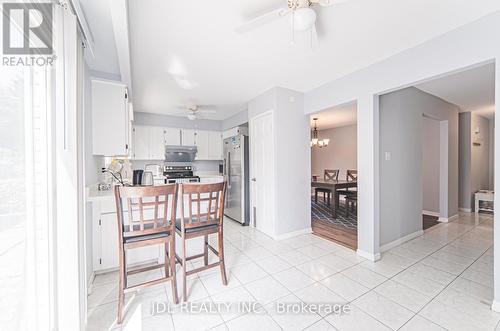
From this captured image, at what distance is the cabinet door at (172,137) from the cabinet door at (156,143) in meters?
0.09

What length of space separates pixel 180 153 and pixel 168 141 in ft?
1.28

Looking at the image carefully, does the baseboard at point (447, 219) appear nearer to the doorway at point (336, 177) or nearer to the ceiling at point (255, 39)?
the doorway at point (336, 177)

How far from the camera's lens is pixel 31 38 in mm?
1121

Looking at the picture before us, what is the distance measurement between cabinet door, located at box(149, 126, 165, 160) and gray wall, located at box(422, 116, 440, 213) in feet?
19.0

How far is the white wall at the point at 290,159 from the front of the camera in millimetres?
3266

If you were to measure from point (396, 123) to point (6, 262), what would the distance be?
393cm

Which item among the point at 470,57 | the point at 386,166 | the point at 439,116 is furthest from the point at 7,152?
the point at 439,116

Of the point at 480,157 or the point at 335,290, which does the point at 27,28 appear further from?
the point at 480,157

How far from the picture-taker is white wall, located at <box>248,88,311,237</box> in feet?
10.7

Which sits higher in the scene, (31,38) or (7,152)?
(31,38)

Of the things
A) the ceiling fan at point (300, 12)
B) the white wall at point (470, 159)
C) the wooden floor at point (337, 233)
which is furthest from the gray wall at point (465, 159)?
the ceiling fan at point (300, 12)

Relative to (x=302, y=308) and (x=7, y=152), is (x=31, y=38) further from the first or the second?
(x=302, y=308)

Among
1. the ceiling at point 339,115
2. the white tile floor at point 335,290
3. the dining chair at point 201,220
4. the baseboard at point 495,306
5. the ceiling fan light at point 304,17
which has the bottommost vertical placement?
the white tile floor at point 335,290

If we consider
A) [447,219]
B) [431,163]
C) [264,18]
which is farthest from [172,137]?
[447,219]
